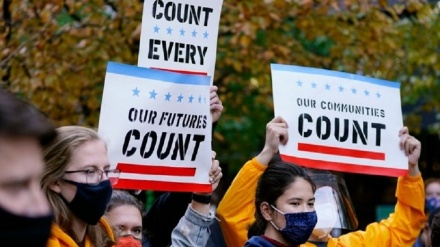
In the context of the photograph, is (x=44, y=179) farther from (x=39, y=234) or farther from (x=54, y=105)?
(x=54, y=105)

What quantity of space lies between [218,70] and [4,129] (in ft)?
33.1

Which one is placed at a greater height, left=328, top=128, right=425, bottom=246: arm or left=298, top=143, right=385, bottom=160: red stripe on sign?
left=298, top=143, right=385, bottom=160: red stripe on sign

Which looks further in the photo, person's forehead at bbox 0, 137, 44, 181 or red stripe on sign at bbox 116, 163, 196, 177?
red stripe on sign at bbox 116, 163, 196, 177

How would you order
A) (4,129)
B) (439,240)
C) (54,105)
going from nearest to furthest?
(4,129) → (439,240) → (54,105)

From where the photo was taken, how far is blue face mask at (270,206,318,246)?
14.5 feet

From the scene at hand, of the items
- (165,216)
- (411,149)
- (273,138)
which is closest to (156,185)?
(165,216)

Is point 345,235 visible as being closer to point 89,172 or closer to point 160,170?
point 160,170

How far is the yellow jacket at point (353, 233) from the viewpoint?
4.86 meters

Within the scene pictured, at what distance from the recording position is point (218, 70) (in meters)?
11.9

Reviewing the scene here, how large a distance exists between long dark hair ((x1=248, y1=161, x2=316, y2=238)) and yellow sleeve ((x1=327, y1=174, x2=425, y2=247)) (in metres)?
0.56

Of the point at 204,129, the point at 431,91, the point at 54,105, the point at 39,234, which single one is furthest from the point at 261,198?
the point at 431,91

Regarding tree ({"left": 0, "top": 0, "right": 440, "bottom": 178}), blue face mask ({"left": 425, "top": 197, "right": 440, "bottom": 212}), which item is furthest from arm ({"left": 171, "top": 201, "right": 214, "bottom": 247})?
tree ({"left": 0, "top": 0, "right": 440, "bottom": 178})

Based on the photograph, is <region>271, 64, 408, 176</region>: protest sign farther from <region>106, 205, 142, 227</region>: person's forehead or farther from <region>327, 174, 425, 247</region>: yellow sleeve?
<region>106, 205, 142, 227</region>: person's forehead

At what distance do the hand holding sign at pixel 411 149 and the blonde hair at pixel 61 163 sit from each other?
218 cm
